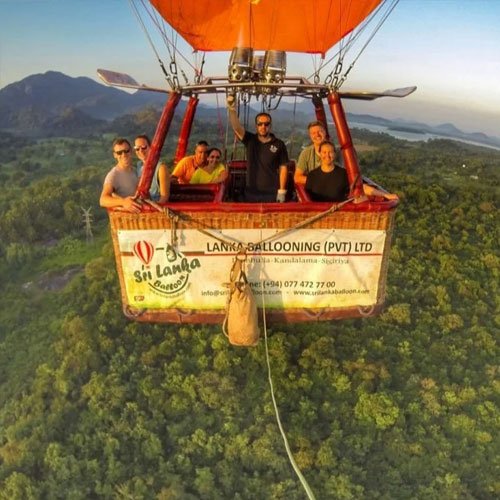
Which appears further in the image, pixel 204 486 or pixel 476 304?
pixel 476 304

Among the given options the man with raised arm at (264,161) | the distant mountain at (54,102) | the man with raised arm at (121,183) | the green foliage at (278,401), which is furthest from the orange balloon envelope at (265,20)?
the distant mountain at (54,102)

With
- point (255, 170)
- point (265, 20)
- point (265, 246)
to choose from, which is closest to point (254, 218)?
point (265, 246)

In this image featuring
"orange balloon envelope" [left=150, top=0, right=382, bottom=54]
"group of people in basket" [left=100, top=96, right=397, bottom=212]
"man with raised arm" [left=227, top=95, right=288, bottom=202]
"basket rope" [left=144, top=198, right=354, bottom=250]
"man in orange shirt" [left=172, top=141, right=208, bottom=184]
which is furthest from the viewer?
"orange balloon envelope" [left=150, top=0, right=382, bottom=54]

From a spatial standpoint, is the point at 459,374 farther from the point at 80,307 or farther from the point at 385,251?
the point at 385,251

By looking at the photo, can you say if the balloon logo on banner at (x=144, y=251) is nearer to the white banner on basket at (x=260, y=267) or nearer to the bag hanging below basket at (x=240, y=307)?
the white banner on basket at (x=260, y=267)

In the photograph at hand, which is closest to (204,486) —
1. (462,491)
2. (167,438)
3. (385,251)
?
(167,438)

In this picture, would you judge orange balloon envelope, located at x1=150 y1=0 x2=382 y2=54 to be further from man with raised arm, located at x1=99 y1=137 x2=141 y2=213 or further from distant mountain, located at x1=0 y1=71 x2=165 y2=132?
distant mountain, located at x1=0 y1=71 x2=165 y2=132

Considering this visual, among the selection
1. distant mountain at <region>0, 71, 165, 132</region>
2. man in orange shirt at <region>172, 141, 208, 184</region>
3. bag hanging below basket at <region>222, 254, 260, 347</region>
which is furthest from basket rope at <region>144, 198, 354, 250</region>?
distant mountain at <region>0, 71, 165, 132</region>

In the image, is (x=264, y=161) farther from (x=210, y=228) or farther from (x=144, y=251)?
(x=144, y=251)
